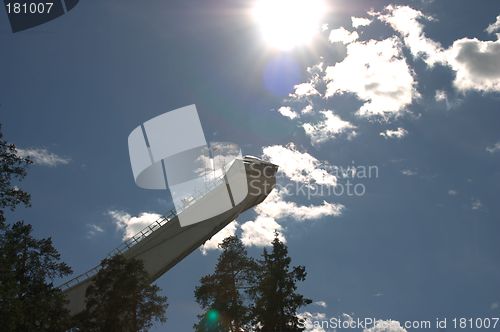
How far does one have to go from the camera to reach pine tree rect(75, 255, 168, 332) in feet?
105

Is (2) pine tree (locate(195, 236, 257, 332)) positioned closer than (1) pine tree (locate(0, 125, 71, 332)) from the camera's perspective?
No

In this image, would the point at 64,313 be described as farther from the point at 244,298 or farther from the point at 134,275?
the point at 244,298

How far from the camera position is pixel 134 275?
1340 inches

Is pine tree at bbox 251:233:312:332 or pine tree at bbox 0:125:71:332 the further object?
pine tree at bbox 251:233:312:332

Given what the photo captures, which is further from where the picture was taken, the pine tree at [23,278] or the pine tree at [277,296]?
the pine tree at [277,296]

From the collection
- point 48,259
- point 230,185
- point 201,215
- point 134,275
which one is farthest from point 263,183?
point 48,259

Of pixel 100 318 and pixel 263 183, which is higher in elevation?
pixel 263 183

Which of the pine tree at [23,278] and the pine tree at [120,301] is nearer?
the pine tree at [23,278]

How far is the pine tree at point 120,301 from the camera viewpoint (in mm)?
31969

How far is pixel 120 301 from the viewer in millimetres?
32750

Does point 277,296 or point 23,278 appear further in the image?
point 277,296

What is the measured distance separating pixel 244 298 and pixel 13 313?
2207 centimetres

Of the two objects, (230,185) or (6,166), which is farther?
(230,185)

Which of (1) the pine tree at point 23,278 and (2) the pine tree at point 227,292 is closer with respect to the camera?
(1) the pine tree at point 23,278
